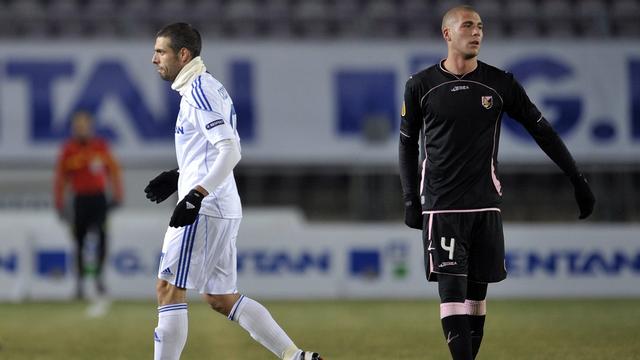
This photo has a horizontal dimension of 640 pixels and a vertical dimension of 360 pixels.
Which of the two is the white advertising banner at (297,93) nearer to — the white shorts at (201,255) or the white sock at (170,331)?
the white shorts at (201,255)

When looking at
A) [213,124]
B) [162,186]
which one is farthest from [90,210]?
[213,124]

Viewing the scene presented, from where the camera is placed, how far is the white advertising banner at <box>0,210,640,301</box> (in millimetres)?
14539

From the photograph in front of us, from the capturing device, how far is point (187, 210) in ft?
20.4

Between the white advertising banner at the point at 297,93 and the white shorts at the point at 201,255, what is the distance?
29.2ft

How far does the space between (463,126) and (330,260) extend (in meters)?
8.56

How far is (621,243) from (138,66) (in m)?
6.59

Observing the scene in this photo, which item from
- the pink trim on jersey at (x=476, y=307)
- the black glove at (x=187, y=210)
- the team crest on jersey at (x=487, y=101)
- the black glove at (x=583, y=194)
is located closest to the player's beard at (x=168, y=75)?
the black glove at (x=187, y=210)

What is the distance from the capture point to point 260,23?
53.8 feet

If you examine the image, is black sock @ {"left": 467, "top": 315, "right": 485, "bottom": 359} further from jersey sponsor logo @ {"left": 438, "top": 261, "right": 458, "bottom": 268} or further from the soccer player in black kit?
jersey sponsor logo @ {"left": 438, "top": 261, "right": 458, "bottom": 268}

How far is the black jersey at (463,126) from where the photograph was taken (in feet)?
20.9

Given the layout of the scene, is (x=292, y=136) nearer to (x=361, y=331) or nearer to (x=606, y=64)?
(x=606, y=64)

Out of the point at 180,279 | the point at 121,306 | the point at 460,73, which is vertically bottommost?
the point at 121,306

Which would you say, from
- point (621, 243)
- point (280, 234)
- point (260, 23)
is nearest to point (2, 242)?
point (280, 234)

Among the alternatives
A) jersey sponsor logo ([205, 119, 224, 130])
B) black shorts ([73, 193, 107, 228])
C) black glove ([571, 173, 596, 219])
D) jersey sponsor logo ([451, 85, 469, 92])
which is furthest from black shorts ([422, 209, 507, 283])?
black shorts ([73, 193, 107, 228])
